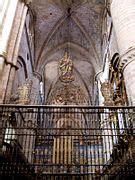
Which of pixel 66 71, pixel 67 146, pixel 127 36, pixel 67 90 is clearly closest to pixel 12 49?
pixel 66 71

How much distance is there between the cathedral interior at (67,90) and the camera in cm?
642

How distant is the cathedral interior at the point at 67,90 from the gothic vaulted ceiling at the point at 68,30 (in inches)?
2.9

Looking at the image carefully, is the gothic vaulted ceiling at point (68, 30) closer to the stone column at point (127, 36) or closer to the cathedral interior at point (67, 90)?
the cathedral interior at point (67, 90)

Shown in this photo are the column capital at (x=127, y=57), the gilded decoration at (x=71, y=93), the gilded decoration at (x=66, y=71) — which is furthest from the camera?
the gilded decoration at (x=71, y=93)

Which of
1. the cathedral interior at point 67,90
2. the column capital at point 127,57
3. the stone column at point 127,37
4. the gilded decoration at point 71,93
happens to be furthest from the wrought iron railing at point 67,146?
the gilded decoration at point 71,93

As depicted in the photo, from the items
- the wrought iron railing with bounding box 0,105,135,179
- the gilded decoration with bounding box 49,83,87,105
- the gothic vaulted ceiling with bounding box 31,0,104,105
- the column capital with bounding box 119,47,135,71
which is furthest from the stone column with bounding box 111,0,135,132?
the gilded decoration with bounding box 49,83,87,105

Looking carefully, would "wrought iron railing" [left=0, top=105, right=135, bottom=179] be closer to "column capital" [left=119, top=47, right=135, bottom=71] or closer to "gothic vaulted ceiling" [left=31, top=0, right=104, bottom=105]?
"column capital" [left=119, top=47, right=135, bottom=71]

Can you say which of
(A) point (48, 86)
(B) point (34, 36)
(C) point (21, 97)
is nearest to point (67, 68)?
(C) point (21, 97)

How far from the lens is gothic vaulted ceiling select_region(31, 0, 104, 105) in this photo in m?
18.1

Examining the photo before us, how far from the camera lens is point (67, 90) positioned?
55.2 ft

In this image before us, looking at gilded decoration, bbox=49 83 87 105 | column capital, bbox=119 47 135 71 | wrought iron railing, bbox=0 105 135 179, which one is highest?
gilded decoration, bbox=49 83 87 105

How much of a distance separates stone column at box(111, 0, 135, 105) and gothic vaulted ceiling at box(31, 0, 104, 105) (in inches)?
293

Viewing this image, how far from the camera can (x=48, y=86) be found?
23266 millimetres

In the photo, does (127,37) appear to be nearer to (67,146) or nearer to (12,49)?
(67,146)
